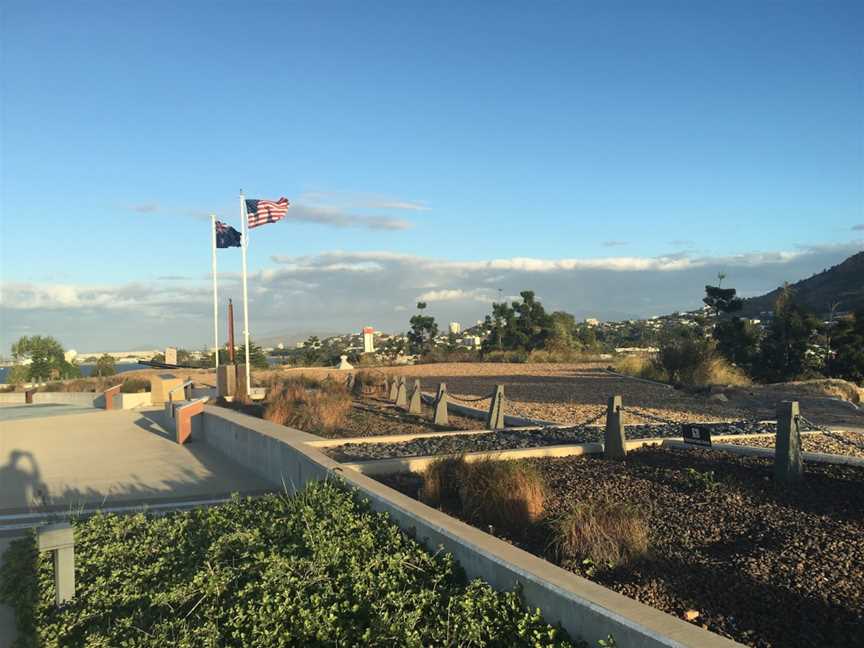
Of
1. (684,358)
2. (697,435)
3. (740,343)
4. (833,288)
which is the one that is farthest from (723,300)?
(833,288)

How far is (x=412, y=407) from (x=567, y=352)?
1045 inches

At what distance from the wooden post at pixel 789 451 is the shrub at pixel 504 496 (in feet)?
7.76

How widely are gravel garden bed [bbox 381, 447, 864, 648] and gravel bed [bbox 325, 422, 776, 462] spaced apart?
154 centimetres

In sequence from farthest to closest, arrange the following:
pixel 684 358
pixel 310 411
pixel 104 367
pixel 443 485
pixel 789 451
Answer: pixel 104 367 → pixel 684 358 → pixel 310 411 → pixel 443 485 → pixel 789 451

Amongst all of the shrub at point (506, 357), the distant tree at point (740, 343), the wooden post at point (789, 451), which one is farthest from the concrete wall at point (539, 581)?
the shrub at point (506, 357)

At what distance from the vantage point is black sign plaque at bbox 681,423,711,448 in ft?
26.7

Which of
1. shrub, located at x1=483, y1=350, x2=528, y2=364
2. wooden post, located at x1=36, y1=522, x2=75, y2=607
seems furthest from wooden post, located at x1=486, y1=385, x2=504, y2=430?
shrub, located at x1=483, y1=350, x2=528, y2=364

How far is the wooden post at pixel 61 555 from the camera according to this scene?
5.45 meters

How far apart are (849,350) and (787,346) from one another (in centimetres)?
227

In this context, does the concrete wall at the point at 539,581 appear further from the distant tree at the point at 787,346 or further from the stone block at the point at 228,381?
the distant tree at the point at 787,346

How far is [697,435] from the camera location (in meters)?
8.22

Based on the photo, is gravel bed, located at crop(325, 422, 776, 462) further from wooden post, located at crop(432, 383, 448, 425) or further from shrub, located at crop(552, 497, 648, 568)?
shrub, located at crop(552, 497, 648, 568)

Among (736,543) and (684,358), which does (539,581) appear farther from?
(684,358)

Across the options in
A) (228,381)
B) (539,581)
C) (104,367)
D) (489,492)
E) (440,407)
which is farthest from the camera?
(104,367)
